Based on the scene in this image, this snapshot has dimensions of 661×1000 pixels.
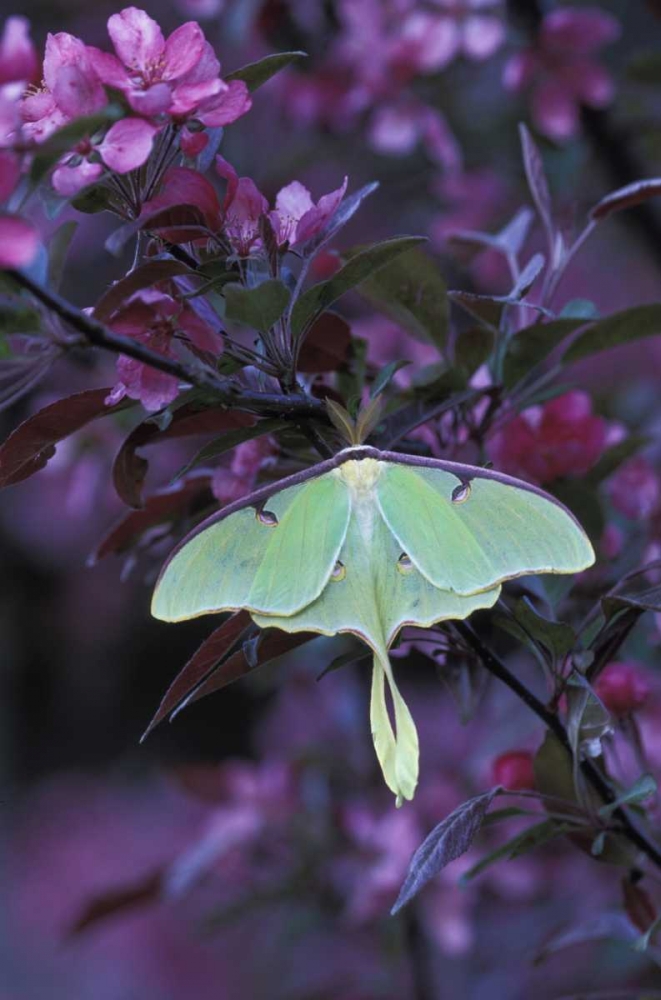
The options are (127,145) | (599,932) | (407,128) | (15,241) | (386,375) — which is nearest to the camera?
(15,241)

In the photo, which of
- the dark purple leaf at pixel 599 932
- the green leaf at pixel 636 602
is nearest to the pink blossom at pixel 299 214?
the green leaf at pixel 636 602

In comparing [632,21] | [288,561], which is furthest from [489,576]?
[632,21]

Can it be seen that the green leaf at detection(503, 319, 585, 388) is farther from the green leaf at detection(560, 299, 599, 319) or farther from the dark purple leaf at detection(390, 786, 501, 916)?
the dark purple leaf at detection(390, 786, 501, 916)

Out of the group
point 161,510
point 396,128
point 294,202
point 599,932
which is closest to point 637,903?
point 599,932

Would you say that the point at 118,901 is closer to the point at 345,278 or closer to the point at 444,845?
the point at 444,845

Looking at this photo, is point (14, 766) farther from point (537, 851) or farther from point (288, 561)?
point (288, 561)

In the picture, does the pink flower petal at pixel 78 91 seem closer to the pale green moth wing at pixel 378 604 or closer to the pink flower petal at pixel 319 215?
the pink flower petal at pixel 319 215
